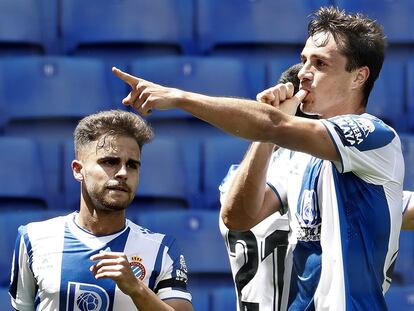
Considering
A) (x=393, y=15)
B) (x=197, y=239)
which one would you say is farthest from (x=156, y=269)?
(x=393, y=15)

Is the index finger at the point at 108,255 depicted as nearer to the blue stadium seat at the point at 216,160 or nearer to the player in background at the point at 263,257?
the player in background at the point at 263,257

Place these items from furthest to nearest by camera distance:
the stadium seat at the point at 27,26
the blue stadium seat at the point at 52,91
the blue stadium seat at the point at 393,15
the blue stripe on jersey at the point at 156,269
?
the blue stadium seat at the point at 393,15, the stadium seat at the point at 27,26, the blue stadium seat at the point at 52,91, the blue stripe on jersey at the point at 156,269

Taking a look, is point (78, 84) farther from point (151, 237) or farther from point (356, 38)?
point (356, 38)

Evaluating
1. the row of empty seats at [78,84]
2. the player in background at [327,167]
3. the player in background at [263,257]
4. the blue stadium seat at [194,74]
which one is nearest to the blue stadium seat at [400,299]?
the row of empty seats at [78,84]

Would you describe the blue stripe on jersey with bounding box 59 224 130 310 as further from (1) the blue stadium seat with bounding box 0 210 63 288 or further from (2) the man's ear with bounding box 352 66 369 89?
(1) the blue stadium seat with bounding box 0 210 63 288

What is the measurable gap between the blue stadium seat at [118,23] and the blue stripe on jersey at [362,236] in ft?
10.3

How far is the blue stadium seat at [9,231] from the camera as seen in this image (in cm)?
586

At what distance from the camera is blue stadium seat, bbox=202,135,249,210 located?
623cm

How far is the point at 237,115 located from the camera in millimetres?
3418

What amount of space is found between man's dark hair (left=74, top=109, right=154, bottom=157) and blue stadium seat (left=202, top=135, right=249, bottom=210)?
2.15 m

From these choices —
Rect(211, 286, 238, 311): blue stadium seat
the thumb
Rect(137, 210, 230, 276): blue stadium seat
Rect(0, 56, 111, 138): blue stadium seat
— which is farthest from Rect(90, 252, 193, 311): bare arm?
Rect(0, 56, 111, 138): blue stadium seat

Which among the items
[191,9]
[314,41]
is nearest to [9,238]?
[191,9]

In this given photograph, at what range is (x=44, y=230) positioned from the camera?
4.00 metres

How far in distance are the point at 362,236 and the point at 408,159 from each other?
284cm
